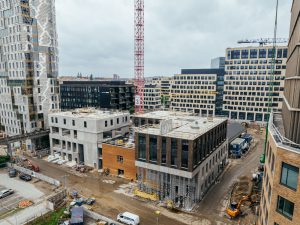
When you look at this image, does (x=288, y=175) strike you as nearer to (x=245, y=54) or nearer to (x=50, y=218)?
(x=50, y=218)

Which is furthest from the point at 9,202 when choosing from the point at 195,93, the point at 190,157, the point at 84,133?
the point at 195,93

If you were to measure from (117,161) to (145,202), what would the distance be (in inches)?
686

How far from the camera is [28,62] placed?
88.2 m

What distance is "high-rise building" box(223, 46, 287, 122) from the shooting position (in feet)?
439

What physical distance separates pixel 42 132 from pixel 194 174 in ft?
212

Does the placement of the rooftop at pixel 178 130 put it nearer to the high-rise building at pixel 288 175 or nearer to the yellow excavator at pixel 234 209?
the yellow excavator at pixel 234 209

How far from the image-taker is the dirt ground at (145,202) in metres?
45.3

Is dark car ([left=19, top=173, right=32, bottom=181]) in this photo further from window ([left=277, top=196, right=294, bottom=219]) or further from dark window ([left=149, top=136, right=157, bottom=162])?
window ([left=277, top=196, right=294, bottom=219])

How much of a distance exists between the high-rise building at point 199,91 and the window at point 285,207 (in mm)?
124631

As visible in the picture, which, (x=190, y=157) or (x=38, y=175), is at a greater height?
(x=190, y=157)

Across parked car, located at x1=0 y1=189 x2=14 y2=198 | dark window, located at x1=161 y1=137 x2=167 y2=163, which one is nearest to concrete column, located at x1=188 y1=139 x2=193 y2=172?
dark window, located at x1=161 y1=137 x2=167 y2=163

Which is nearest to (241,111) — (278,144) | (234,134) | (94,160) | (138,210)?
(234,134)

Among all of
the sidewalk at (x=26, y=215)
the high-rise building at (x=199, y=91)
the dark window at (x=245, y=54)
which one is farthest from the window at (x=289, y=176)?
the dark window at (x=245, y=54)

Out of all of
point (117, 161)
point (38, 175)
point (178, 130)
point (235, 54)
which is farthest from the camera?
point (235, 54)
